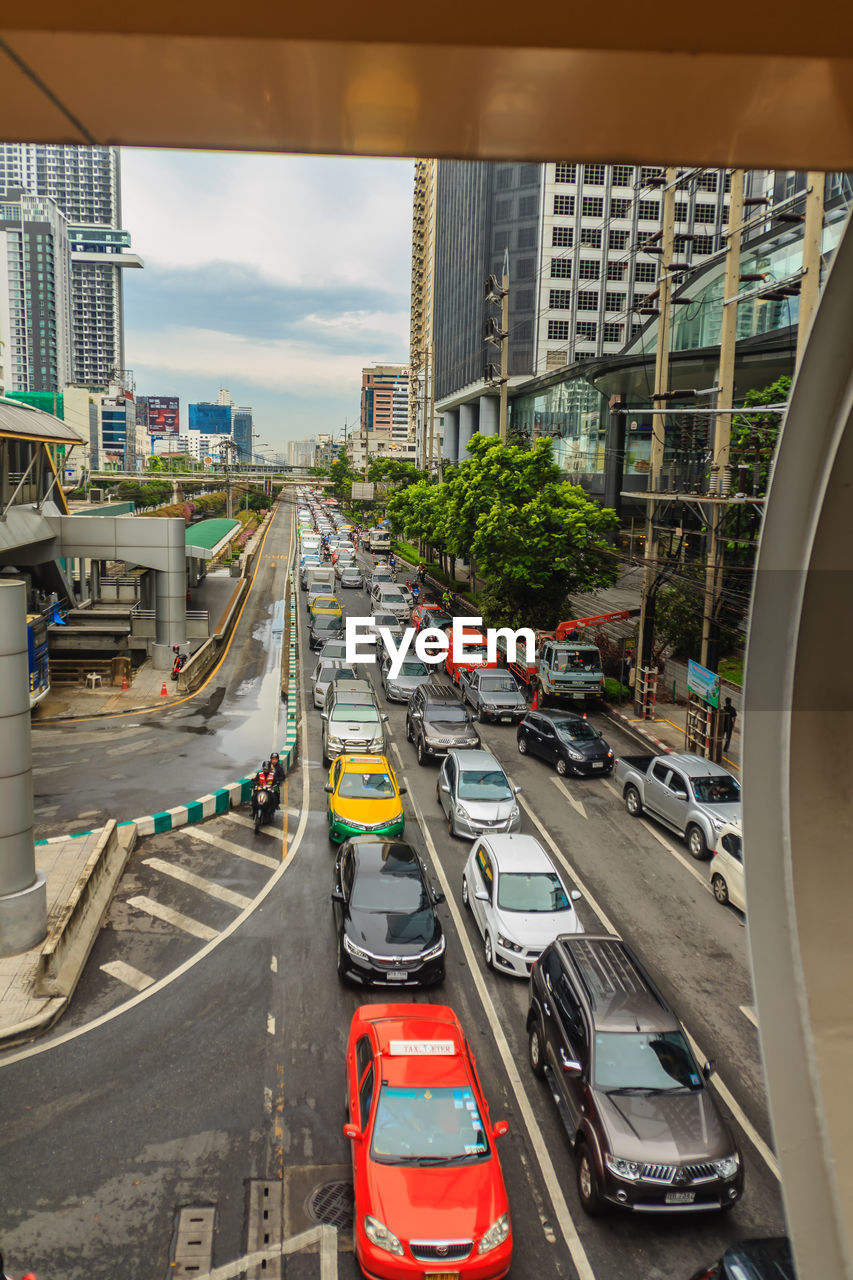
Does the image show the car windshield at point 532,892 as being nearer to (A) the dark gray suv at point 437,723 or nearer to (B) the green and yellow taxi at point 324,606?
(A) the dark gray suv at point 437,723

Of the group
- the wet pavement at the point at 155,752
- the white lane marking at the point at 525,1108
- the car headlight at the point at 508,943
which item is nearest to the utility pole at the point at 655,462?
the wet pavement at the point at 155,752

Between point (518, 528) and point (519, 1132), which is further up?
point (518, 528)

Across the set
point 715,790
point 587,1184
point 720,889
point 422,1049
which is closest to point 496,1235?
point 587,1184

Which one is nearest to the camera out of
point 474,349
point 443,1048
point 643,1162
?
point 643,1162

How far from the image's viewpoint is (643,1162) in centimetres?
836

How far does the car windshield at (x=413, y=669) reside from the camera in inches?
1280

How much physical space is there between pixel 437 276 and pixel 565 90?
354 ft

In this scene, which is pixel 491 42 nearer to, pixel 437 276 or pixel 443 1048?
pixel 443 1048

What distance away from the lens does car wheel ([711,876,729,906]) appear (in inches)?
634

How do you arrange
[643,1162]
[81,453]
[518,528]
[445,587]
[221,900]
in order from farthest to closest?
1. [81,453]
2. [445,587]
3. [518,528]
4. [221,900]
5. [643,1162]

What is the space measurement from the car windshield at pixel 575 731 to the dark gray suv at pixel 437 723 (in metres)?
2.21

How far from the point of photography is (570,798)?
71.6ft

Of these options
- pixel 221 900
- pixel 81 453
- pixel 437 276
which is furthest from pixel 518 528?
pixel 81 453

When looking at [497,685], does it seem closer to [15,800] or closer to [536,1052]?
[15,800]
